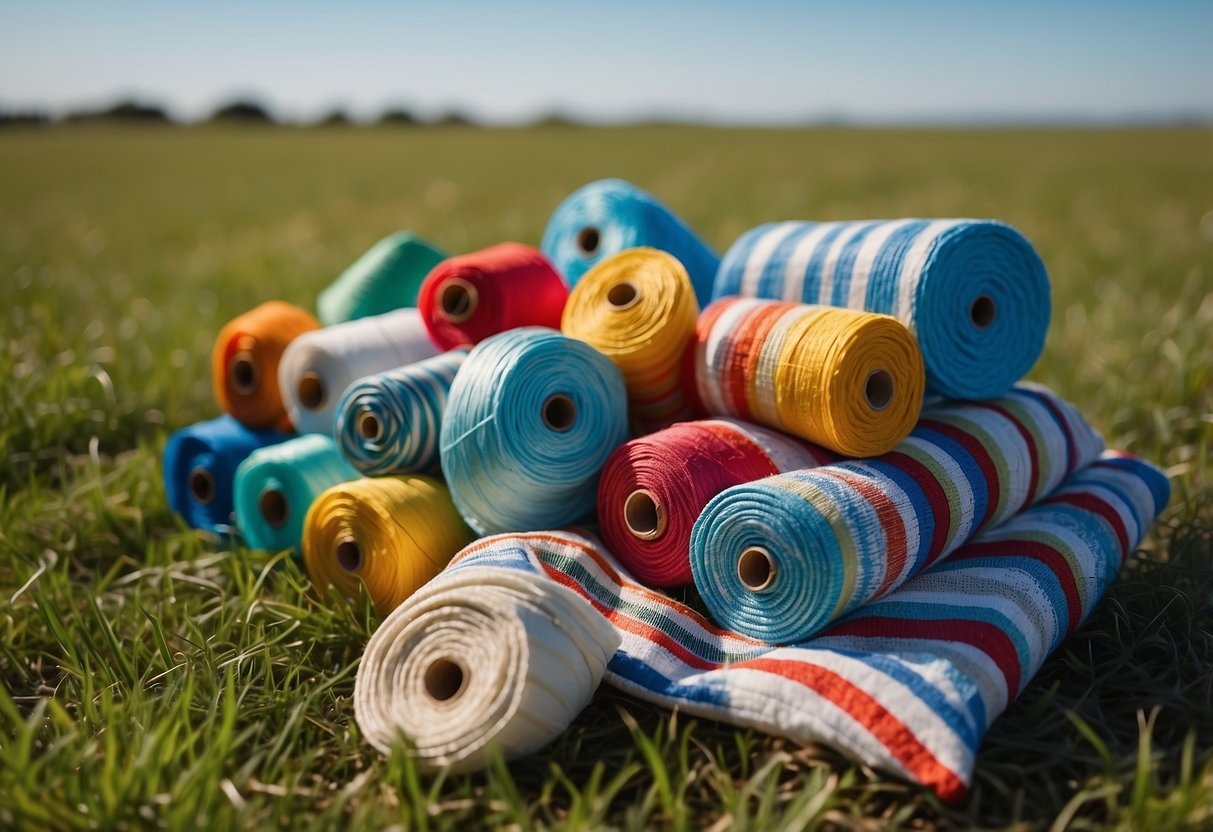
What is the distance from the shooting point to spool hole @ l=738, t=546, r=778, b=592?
200cm

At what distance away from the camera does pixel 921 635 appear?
1.92 m

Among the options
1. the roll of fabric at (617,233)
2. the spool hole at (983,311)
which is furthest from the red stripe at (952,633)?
the roll of fabric at (617,233)

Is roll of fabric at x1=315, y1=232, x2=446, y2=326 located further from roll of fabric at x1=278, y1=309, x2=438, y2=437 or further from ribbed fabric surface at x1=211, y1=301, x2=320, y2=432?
roll of fabric at x1=278, y1=309, x2=438, y2=437

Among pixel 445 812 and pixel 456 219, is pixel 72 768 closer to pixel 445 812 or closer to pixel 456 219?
pixel 445 812

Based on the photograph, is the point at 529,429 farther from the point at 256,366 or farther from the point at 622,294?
the point at 256,366

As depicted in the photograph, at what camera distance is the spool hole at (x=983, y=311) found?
2.50m

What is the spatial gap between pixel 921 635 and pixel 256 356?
83.4 inches

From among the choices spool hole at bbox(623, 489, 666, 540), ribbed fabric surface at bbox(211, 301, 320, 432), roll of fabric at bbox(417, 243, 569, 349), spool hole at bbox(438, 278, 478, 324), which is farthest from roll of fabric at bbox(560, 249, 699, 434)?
ribbed fabric surface at bbox(211, 301, 320, 432)

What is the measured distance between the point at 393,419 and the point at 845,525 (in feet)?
3.77

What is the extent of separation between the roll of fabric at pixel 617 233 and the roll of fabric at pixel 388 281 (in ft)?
1.47

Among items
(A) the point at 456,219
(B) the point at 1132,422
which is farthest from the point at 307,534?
(A) the point at 456,219

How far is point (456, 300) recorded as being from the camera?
9.09 feet

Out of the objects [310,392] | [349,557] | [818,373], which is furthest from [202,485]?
[818,373]

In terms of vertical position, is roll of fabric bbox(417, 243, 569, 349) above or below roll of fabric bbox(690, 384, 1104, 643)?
above
